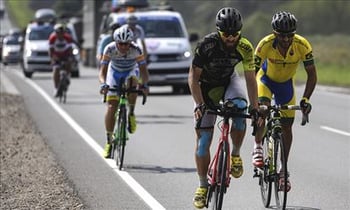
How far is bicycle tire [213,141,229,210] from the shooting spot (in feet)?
26.1

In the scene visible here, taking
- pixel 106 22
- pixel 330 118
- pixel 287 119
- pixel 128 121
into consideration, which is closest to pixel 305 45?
pixel 287 119

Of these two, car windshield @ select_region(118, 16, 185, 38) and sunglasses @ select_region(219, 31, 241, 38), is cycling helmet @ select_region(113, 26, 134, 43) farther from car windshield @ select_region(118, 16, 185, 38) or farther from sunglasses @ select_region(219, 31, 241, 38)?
car windshield @ select_region(118, 16, 185, 38)

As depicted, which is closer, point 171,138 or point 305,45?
point 305,45

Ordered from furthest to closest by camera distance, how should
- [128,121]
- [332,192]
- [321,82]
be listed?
[321,82], [128,121], [332,192]

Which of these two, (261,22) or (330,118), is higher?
(330,118)

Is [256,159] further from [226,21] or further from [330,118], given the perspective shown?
[330,118]

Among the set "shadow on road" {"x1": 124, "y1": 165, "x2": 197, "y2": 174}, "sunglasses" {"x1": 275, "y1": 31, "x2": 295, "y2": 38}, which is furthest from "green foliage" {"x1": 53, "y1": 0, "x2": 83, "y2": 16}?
"sunglasses" {"x1": 275, "y1": 31, "x2": 295, "y2": 38}

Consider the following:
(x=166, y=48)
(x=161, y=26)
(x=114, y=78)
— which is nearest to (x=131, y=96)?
(x=114, y=78)

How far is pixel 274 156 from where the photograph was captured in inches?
344

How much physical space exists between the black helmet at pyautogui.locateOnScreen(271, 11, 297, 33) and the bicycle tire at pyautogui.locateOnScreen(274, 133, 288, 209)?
92cm

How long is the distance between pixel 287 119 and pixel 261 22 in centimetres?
4567

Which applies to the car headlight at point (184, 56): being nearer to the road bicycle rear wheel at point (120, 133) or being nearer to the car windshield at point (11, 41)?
the road bicycle rear wheel at point (120, 133)

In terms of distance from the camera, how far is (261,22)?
5456 cm

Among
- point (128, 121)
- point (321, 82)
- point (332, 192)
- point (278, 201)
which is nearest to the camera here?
point (278, 201)
